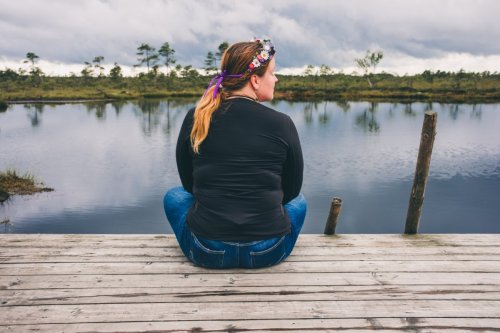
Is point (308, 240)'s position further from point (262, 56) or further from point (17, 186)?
point (17, 186)

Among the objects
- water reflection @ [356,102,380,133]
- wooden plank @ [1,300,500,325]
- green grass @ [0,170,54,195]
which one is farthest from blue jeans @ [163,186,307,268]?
water reflection @ [356,102,380,133]

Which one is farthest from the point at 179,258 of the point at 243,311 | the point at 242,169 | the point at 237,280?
the point at 242,169

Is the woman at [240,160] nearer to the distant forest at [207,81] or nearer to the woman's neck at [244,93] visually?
the woman's neck at [244,93]

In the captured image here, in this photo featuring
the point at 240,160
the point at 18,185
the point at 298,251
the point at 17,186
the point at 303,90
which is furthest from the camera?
the point at 303,90

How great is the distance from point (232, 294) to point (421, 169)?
10.4 feet

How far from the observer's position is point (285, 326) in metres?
2.75

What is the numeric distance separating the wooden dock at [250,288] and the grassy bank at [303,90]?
5084 cm

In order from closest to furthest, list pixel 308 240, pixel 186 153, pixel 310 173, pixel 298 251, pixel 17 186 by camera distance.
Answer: pixel 186 153 < pixel 298 251 < pixel 308 240 < pixel 17 186 < pixel 310 173

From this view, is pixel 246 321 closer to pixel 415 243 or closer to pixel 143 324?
pixel 143 324

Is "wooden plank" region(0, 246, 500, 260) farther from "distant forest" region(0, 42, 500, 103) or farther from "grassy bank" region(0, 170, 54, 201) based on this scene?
"distant forest" region(0, 42, 500, 103)

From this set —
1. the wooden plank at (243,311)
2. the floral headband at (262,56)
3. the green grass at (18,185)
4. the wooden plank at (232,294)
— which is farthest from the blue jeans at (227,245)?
the green grass at (18,185)

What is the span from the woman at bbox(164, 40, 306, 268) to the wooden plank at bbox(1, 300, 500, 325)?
0.49m

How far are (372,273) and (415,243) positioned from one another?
1.10m

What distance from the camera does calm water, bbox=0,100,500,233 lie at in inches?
477
